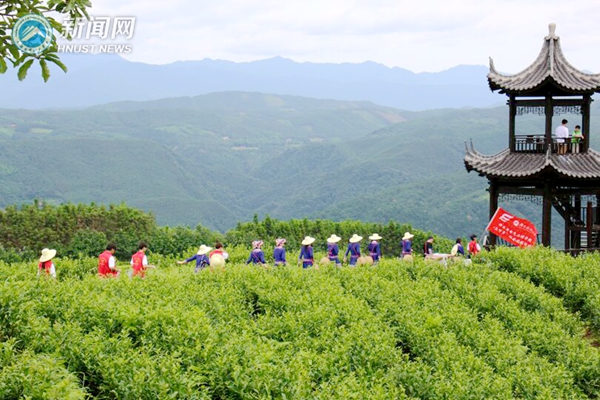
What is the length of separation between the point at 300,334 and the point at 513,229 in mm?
10369

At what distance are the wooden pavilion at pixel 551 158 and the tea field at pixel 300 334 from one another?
11.8 ft

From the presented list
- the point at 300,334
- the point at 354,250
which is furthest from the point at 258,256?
the point at 300,334

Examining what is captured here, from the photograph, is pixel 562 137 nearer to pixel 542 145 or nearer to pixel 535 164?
pixel 542 145

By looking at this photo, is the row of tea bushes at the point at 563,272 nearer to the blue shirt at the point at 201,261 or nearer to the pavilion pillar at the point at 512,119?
the pavilion pillar at the point at 512,119

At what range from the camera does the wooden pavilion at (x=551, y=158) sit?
18.1 m

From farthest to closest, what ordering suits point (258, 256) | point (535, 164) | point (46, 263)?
1. point (535, 164)
2. point (258, 256)
3. point (46, 263)

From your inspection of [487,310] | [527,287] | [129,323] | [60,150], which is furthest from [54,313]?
[60,150]

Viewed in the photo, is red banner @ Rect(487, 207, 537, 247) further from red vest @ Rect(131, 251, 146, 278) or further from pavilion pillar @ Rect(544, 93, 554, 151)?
red vest @ Rect(131, 251, 146, 278)

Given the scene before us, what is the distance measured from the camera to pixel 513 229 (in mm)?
A: 18625

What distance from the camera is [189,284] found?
1220cm

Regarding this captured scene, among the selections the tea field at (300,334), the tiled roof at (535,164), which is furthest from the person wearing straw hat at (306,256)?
the tiled roof at (535,164)

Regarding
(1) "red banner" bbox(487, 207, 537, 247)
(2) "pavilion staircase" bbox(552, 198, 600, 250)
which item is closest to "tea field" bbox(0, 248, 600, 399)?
(1) "red banner" bbox(487, 207, 537, 247)

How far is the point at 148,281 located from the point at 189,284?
0.73 metres

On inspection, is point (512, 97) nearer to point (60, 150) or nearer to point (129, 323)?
point (129, 323)
